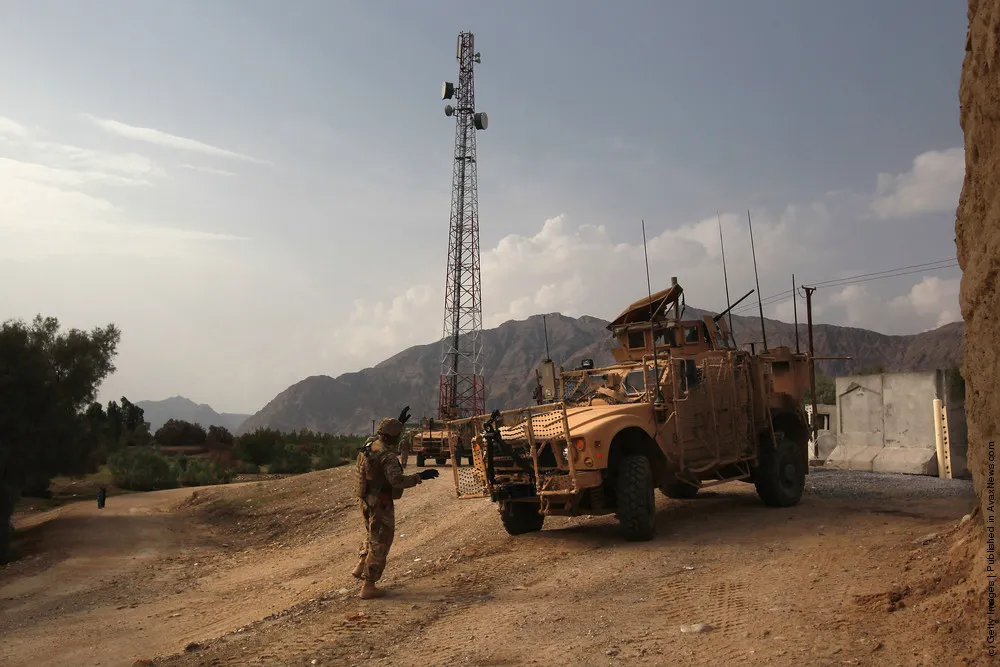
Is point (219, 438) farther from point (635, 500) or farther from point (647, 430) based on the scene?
point (635, 500)

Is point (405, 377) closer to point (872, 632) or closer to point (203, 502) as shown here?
point (203, 502)

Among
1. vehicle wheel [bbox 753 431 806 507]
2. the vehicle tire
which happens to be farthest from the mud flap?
vehicle wheel [bbox 753 431 806 507]

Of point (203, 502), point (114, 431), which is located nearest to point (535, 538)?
point (203, 502)

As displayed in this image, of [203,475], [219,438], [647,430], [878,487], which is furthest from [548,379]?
[219,438]

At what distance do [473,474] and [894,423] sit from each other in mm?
13936

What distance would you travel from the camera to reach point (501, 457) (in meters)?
9.26

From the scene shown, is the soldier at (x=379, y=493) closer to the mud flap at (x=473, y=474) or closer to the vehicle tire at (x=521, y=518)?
the mud flap at (x=473, y=474)

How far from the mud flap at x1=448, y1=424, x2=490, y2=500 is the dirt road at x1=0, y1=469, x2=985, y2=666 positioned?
28.4 inches

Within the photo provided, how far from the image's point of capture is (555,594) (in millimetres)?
7000

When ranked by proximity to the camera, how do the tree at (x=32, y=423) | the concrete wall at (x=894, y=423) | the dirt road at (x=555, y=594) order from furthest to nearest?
1. the tree at (x=32, y=423)
2. the concrete wall at (x=894, y=423)
3. the dirt road at (x=555, y=594)

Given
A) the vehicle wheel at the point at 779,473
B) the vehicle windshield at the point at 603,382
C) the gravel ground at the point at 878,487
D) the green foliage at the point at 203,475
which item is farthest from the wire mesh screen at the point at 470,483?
the green foliage at the point at 203,475

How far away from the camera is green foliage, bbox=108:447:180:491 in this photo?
29.5 meters

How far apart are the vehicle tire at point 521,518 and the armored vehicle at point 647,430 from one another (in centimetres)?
2

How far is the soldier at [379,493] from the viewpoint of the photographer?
739cm
